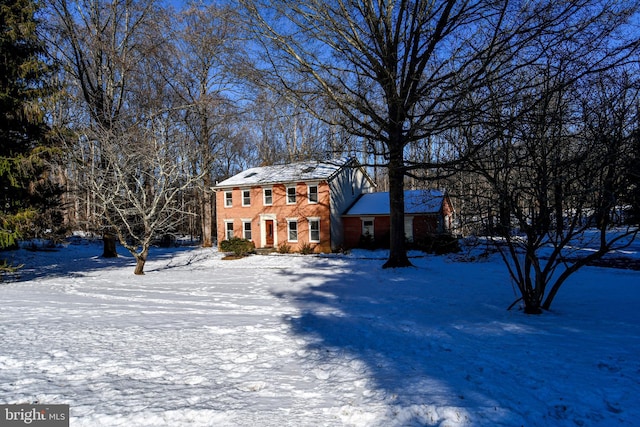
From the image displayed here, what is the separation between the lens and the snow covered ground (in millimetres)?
3238

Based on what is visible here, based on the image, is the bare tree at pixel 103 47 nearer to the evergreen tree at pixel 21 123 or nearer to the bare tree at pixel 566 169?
the evergreen tree at pixel 21 123

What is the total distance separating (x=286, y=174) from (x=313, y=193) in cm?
297

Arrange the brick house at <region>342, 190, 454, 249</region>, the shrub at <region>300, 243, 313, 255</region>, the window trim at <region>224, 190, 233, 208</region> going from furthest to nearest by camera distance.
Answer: the window trim at <region>224, 190, 233, 208</region>
the shrub at <region>300, 243, 313, 255</region>
the brick house at <region>342, 190, 454, 249</region>

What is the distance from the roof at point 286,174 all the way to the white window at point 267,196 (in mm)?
656

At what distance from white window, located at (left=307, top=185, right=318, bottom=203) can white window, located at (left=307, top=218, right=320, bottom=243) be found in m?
1.34

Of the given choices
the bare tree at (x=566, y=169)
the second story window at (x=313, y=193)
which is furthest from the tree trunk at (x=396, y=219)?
the second story window at (x=313, y=193)

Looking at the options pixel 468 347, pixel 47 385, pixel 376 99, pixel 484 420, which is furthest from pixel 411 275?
pixel 47 385

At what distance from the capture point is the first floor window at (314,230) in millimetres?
24406

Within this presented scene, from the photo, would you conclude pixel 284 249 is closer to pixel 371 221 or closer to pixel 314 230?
pixel 314 230

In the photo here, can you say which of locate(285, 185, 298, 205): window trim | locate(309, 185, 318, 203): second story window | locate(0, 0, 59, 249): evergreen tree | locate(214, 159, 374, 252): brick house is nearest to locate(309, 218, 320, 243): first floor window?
locate(214, 159, 374, 252): brick house

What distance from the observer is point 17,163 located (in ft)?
33.7

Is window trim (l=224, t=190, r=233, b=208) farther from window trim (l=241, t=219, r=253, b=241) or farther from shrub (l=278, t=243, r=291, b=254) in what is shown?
shrub (l=278, t=243, r=291, b=254)

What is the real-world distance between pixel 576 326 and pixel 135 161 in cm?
1631

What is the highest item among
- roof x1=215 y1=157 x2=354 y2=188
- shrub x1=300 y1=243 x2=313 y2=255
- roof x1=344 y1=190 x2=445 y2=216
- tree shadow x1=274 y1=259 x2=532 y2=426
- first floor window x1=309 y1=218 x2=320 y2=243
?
roof x1=215 y1=157 x2=354 y2=188
